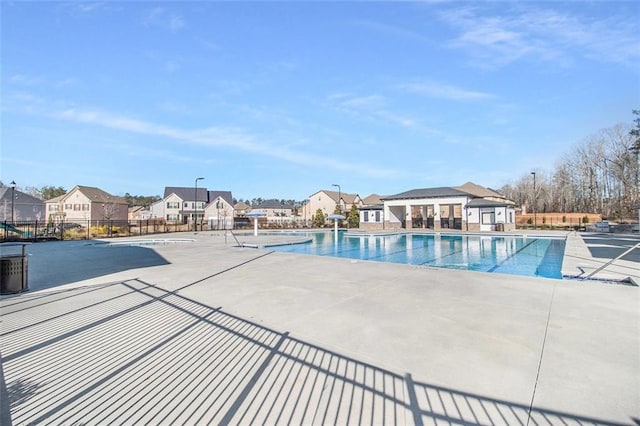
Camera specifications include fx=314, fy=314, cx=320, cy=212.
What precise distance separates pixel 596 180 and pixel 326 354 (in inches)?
2094

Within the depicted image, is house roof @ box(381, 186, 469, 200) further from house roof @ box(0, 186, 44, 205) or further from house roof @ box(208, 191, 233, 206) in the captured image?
house roof @ box(0, 186, 44, 205)

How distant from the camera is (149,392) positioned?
2.68 metres

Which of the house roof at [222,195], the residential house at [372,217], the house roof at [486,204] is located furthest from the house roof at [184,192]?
the house roof at [486,204]

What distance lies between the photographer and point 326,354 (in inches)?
134

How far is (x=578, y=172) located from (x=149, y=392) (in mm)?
55238

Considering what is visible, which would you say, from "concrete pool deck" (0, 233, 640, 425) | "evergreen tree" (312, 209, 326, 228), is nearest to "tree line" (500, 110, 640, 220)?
"evergreen tree" (312, 209, 326, 228)

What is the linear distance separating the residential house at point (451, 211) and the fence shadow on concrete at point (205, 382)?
2797cm

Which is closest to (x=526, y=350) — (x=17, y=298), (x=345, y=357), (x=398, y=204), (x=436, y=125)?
(x=345, y=357)

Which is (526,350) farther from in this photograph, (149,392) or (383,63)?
(383,63)

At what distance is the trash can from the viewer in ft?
21.2

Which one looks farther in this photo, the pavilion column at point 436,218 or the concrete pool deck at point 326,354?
the pavilion column at point 436,218

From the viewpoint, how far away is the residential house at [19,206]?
3578 cm

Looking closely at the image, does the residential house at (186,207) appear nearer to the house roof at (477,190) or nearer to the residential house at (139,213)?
the residential house at (139,213)

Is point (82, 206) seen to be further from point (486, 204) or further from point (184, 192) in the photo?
point (486, 204)
